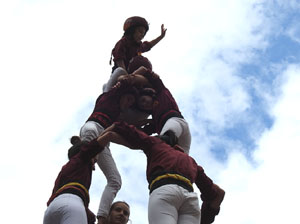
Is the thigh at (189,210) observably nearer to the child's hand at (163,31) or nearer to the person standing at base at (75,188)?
the person standing at base at (75,188)

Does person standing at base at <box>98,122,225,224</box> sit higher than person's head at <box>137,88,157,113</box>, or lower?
lower

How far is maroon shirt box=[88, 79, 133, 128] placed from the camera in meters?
8.83

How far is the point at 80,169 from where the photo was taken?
23.2 feet

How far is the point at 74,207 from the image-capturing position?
6.40m

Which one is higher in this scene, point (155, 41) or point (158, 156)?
point (155, 41)

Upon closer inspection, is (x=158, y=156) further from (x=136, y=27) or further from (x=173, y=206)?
(x=136, y=27)

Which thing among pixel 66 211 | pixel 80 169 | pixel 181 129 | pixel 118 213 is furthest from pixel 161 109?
pixel 66 211

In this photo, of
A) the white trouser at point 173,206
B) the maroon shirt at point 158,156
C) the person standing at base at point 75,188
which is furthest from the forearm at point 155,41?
the white trouser at point 173,206

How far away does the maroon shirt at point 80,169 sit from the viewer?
7.00 meters

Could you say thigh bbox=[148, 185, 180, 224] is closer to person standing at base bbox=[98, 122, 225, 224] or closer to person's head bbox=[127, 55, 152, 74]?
person standing at base bbox=[98, 122, 225, 224]

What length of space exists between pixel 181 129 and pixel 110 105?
134cm

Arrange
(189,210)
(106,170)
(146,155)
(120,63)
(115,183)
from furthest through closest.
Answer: (120,63) → (106,170) → (115,183) → (146,155) → (189,210)

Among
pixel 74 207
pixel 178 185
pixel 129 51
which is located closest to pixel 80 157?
pixel 74 207

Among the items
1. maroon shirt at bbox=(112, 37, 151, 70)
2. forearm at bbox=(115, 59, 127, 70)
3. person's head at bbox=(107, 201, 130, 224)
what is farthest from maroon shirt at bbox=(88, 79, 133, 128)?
person's head at bbox=(107, 201, 130, 224)
